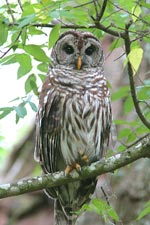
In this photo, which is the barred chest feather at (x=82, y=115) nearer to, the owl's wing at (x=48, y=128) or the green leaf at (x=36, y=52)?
the owl's wing at (x=48, y=128)

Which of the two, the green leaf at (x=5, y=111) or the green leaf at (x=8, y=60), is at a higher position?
the green leaf at (x=8, y=60)

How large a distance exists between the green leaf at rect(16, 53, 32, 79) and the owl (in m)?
0.56

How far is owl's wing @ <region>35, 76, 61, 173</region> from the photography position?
12.9ft

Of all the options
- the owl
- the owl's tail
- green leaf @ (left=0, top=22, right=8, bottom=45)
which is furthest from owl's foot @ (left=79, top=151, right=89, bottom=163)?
green leaf @ (left=0, top=22, right=8, bottom=45)

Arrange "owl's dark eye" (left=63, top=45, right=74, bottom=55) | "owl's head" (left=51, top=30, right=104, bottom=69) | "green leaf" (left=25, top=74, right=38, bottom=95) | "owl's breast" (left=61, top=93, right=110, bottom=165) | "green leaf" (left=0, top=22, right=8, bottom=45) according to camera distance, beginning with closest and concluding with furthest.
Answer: "green leaf" (left=0, top=22, right=8, bottom=45)
"green leaf" (left=25, top=74, right=38, bottom=95)
"owl's breast" (left=61, top=93, right=110, bottom=165)
"owl's head" (left=51, top=30, right=104, bottom=69)
"owl's dark eye" (left=63, top=45, right=74, bottom=55)

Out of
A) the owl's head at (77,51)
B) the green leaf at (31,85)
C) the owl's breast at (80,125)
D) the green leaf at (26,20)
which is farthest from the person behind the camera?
the owl's head at (77,51)

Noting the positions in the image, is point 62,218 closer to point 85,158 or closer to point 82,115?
point 85,158

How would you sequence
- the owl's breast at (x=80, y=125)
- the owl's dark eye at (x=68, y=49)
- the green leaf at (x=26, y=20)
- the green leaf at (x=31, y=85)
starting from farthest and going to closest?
the owl's dark eye at (x=68, y=49)
the owl's breast at (x=80, y=125)
the green leaf at (x=31, y=85)
the green leaf at (x=26, y=20)

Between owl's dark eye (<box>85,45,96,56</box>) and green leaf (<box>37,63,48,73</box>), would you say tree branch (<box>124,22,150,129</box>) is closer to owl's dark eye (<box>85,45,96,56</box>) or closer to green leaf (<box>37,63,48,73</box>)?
green leaf (<box>37,63,48,73</box>)

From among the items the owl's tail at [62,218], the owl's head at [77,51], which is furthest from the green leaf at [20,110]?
the owl's tail at [62,218]

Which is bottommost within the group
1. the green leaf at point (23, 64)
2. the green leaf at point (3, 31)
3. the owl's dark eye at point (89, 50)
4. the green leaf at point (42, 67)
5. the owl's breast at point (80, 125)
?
the owl's breast at point (80, 125)

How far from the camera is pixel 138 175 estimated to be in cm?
511

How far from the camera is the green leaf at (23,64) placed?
3.34 metres

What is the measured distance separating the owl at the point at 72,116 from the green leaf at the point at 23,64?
0.56 meters
